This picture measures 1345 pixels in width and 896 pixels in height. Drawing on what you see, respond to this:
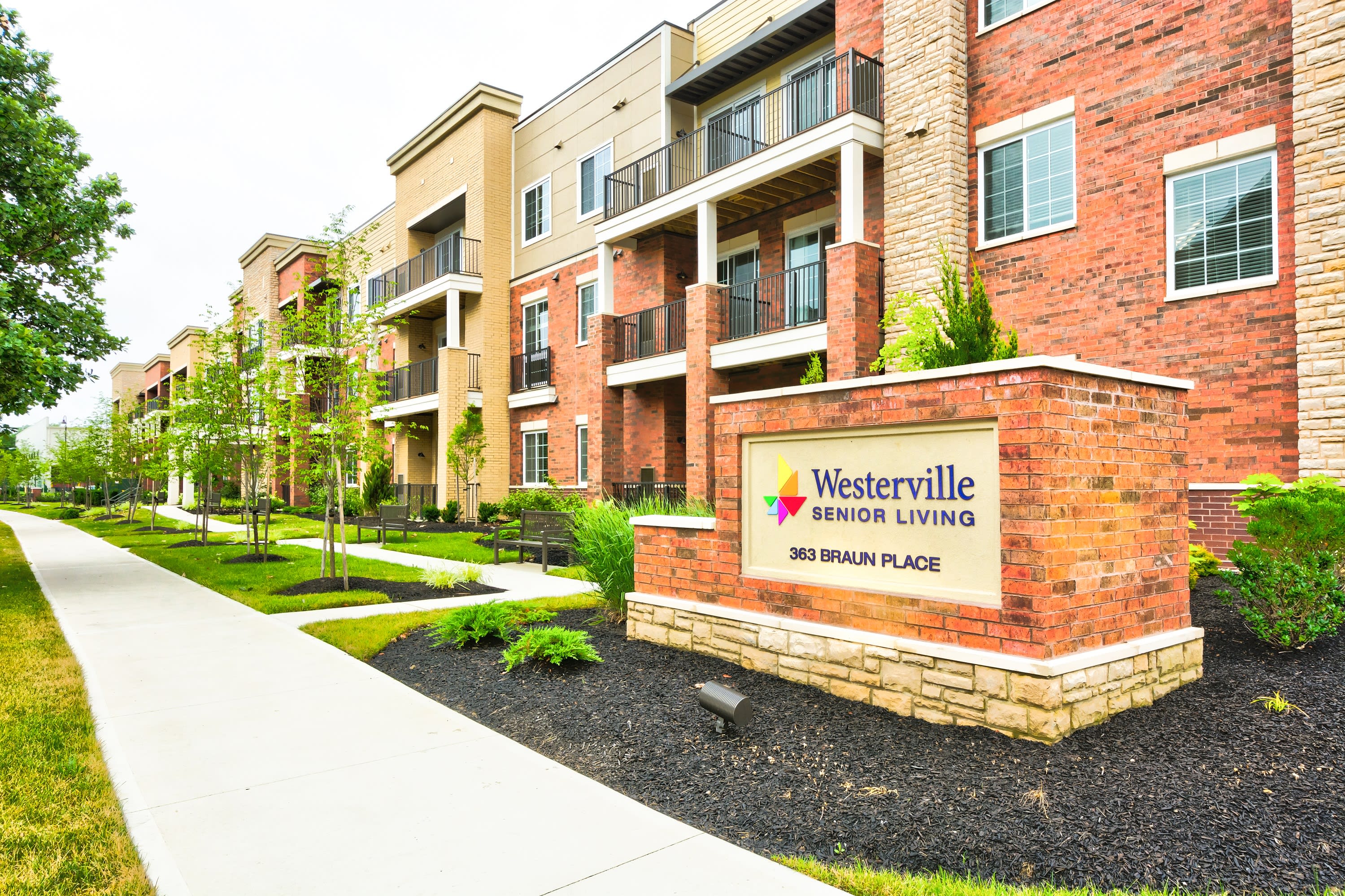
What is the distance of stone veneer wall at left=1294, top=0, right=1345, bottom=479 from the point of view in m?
9.24

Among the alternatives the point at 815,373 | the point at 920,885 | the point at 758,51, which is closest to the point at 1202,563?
the point at 815,373

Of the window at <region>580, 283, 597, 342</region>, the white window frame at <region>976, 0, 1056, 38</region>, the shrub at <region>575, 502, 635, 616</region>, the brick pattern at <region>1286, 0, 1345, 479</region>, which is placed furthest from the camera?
the window at <region>580, 283, 597, 342</region>

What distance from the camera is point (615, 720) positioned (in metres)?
5.48

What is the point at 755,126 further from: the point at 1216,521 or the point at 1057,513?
the point at 1057,513

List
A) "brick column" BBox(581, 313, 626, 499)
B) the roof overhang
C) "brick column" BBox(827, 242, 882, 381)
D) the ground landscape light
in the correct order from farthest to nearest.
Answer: "brick column" BBox(581, 313, 626, 499)
the roof overhang
"brick column" BBox(827, 242, 882, 381)
the ground landscape light

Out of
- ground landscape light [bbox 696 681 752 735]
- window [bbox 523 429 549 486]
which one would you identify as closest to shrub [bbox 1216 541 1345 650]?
ground landscape light [bbox 696 681 752 735]

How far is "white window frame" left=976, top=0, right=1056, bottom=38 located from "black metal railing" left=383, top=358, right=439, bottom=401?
1807 centimetres

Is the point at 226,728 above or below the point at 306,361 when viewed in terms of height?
below

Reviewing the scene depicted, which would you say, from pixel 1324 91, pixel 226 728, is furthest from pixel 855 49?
pixel 226 728

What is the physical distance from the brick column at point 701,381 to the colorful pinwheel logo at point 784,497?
9.40 m

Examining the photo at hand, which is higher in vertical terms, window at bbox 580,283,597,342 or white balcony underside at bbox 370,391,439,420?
window at bbox 580,283,597,342

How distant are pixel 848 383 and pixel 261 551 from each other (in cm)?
Answer: 1599

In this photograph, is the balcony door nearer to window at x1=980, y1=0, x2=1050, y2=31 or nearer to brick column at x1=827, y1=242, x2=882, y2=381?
brick column at x1=827, y1=242, x2=882, y2=381

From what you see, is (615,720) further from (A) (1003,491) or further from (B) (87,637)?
(B) (87,637)
